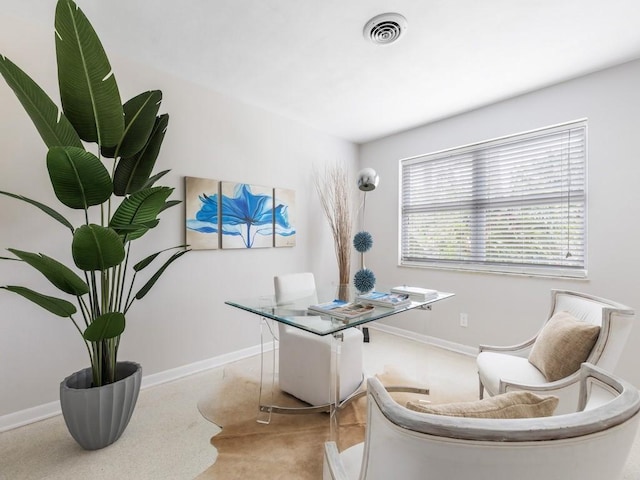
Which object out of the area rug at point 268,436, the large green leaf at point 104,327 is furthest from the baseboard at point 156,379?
the large green leaf at point 104,327

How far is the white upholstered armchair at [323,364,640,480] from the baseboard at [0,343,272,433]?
2.44 meters

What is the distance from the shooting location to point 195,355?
9.04ft

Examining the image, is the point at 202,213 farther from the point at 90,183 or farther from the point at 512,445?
the point at 512,445

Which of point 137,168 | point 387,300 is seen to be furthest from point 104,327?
point 387,300

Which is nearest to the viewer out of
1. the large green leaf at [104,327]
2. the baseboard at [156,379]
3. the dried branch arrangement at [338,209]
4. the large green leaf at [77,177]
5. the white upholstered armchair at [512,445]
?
the white upholstered armchair at [512,445]

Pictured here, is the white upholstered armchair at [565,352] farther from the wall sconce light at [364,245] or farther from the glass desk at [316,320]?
the wall sconce light at [364,245]

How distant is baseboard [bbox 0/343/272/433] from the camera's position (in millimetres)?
1949

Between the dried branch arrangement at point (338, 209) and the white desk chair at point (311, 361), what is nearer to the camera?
the white desk chair at point (311, 361)

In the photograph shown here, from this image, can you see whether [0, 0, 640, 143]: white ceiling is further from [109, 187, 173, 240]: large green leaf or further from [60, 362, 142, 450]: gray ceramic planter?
[60, 362, 142, 450]: gray ceramic planter

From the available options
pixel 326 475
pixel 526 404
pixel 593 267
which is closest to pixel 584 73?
pixel 593 267

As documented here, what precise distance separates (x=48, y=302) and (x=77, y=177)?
2.15 ft

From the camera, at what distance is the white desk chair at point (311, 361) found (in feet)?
6.83

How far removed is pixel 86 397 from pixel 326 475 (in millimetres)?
1388

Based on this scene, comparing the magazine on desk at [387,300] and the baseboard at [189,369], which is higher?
the magazine on desk at [387,300]
